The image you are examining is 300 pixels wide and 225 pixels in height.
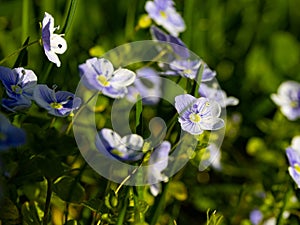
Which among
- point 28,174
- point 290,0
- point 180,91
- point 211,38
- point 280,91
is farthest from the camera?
point 290,0

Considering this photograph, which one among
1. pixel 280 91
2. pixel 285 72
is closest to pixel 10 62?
pixel 280 91

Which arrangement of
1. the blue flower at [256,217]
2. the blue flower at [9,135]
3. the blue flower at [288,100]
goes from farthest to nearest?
the blue flower at [288,100], the blue flower at [256,217], the blue flower at [9,135]

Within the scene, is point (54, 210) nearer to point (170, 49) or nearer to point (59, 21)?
point (170, 49)

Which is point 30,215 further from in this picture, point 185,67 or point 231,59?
point 231,59

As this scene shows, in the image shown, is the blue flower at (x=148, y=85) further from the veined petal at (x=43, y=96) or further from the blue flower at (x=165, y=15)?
the veined petal at (x=43, y=96)

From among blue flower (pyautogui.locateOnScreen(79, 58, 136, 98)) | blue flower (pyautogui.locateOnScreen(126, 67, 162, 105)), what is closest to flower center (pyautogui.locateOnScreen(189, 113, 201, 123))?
blue flower (pyautogui.locateOnScreen(79, 58, 136, 98))

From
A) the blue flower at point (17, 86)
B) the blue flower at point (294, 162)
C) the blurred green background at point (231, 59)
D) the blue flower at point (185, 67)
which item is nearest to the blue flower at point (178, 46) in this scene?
the blue flower at point (185, 67)

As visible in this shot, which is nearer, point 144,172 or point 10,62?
point 144,172

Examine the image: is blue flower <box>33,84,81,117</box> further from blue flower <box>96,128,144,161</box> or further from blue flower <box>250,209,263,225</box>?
blue flower <box>250,209,263,225</box>
